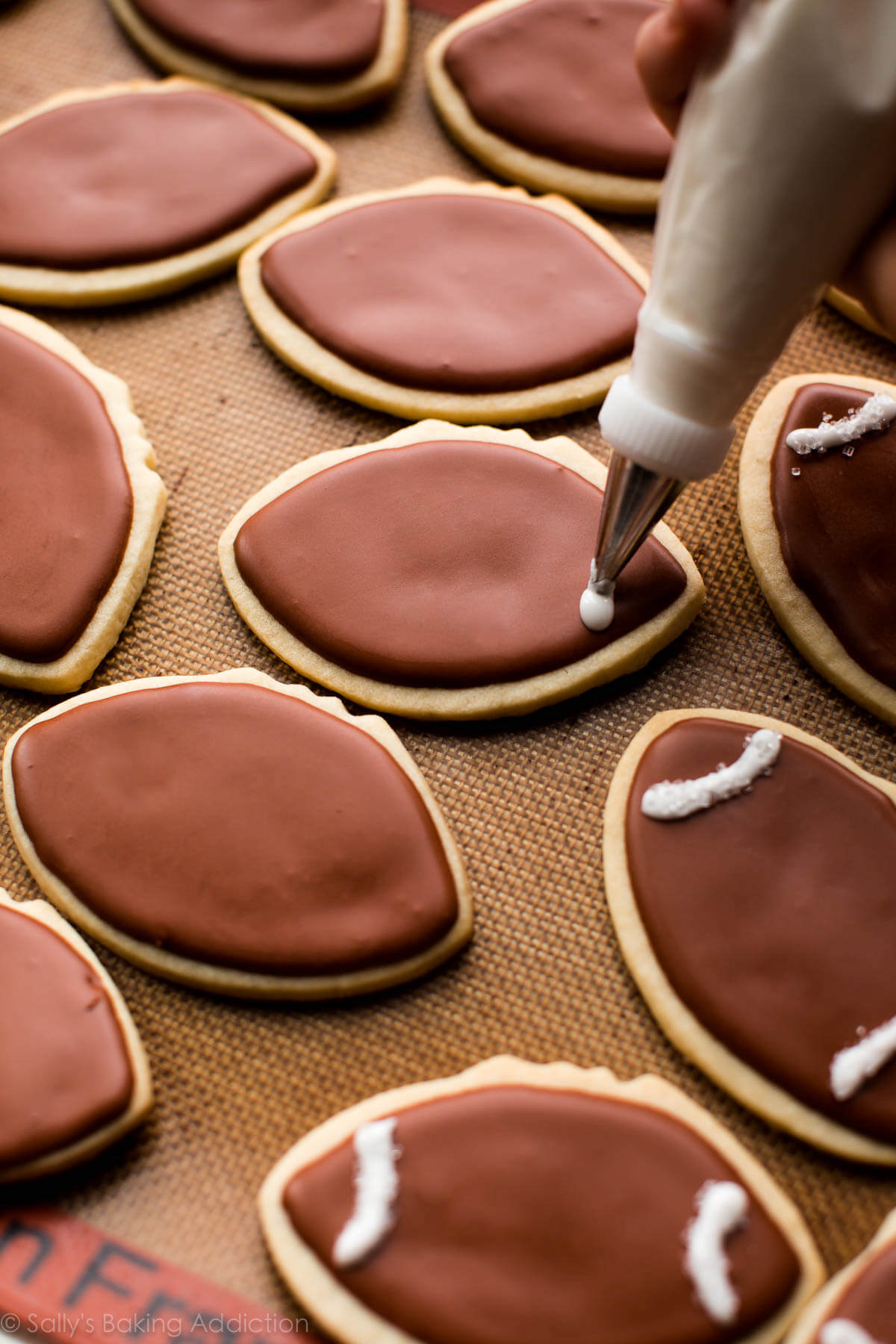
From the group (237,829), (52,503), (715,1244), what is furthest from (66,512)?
(715,1244)

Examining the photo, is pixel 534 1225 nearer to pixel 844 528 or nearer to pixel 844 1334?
pixel 844 1334

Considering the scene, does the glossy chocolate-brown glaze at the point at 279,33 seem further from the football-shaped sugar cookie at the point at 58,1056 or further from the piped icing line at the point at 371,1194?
the piped icing line at the point at 371,1194

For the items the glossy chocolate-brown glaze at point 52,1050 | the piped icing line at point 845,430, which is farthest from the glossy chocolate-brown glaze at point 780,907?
the glossy chocolate-brown glaze at point 52,1050

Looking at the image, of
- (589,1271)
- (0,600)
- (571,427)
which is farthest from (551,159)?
(589,1271)

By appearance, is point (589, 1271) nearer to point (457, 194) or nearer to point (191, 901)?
point (191, 901)

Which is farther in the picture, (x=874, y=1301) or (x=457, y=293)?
(x=457, y=293)
